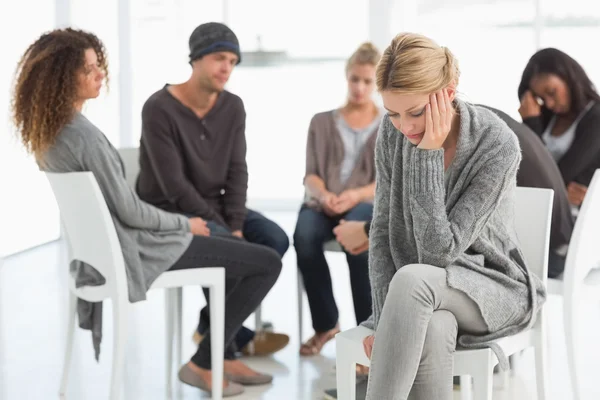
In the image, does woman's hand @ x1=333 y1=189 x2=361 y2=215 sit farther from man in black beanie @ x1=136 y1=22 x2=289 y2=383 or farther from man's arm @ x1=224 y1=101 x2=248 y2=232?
man's arm @ x1=224 y1=101 x2=248 y2=232

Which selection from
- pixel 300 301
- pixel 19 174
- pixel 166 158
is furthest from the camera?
pixel 19 174

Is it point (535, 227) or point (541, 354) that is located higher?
point (535, 227)

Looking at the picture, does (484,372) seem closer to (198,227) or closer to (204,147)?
(198,227)

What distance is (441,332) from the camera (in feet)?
6.41

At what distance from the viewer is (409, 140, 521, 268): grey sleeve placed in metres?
2.03

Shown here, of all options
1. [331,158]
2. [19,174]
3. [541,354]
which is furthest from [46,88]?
[19,174]

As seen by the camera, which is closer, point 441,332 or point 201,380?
point 441,332

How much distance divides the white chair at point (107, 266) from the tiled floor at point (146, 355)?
0.37 metres

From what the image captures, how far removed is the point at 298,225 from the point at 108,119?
146 inches

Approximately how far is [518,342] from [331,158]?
1551mm

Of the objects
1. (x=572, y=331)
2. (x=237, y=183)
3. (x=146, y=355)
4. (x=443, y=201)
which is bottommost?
(x=146, y=355)

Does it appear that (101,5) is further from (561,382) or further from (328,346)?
(561,382)

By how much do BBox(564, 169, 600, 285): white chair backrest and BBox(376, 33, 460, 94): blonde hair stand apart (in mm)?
843

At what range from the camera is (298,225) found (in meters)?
3.48
